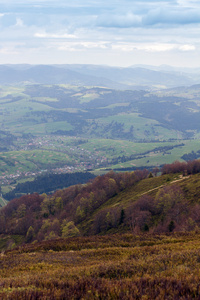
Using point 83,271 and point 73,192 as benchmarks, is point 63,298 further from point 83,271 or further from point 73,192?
point 73,192

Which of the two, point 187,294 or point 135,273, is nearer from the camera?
point 187,294

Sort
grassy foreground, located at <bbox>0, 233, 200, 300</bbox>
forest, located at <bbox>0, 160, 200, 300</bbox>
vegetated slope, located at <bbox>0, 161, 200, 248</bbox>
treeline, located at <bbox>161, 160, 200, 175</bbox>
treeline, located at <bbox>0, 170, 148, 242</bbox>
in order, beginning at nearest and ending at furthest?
grassy foreground, located at <bbox>0, 233, 200, 300</bbox>
forest, located at <bbox>0, 160, 200, 300</bbox>
vegetated slope, located at <bbox>0, 161, 200, 248</bbox>
treeline, located at <bbox>0, 170, 148, 242</bbox>
treeline, located at <bbox>161, 160, 200, 175</bbox>

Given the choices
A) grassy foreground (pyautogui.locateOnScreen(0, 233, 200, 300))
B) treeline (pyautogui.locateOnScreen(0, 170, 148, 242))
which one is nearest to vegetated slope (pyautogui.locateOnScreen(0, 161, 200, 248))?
treeline (pyautogui.locateOnScreen(0, 170, 148, 242))

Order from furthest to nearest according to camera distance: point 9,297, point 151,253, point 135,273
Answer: point 151,253, point 135,273, point 9,297

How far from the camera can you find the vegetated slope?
63188 millimetres

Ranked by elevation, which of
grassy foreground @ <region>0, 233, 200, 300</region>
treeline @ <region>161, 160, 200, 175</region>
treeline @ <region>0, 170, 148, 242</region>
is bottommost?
treeline @ <region>0, 170, 148, 242</region>

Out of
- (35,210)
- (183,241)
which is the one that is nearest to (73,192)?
(35,210)

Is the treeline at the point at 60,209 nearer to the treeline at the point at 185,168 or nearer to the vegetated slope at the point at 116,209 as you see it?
the vegetated slope at the point at 116,209

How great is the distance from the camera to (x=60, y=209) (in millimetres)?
119125

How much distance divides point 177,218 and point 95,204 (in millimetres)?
52466

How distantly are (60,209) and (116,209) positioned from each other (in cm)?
5054

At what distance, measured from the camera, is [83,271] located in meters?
19.7

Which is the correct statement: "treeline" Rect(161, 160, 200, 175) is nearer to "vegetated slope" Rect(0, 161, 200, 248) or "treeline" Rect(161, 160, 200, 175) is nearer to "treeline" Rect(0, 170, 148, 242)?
"vegetated slope" Rect(0, 161, 200, 248)

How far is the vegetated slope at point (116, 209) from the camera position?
6319cm
